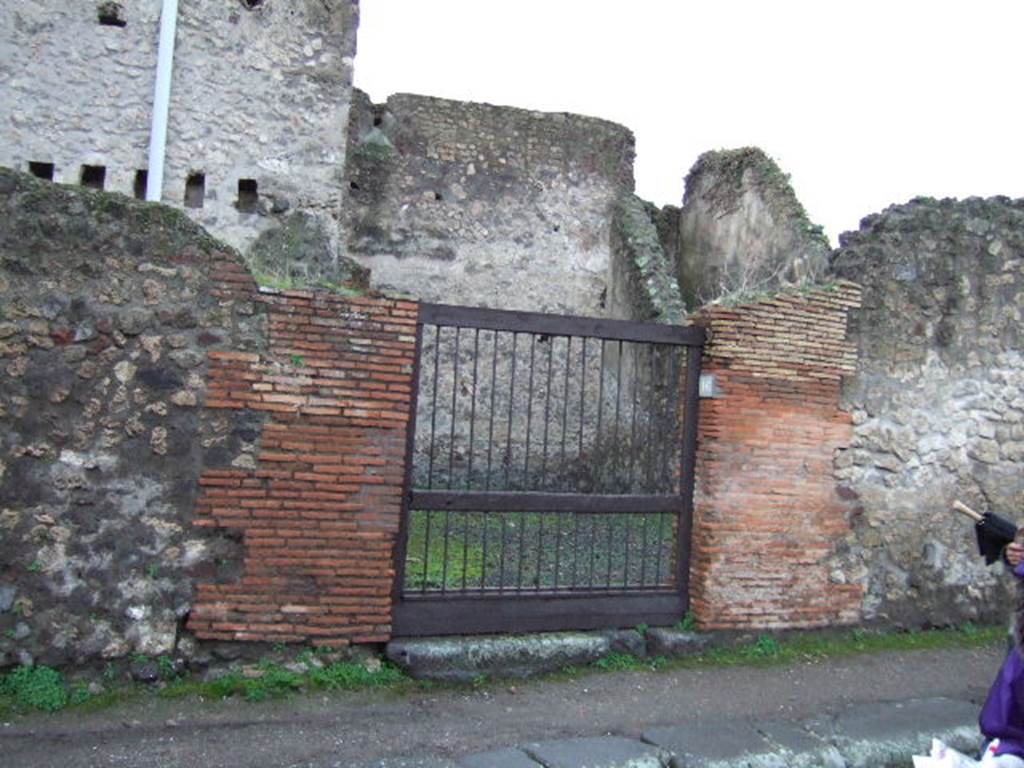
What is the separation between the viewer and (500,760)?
3842 millimetres

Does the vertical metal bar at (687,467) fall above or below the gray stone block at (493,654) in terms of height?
above

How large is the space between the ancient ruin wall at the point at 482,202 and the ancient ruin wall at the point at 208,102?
2.04m

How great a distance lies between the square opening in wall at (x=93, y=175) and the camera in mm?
9070

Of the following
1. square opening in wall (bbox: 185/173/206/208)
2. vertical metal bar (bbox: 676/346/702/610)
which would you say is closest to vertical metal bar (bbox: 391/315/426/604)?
vertical metal bar (bbox: 676/346/702/610)

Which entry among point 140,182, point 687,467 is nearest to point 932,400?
point 687,467

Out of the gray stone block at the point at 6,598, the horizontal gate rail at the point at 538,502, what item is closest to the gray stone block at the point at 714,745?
the horizontal gate rail at the point at 538,502

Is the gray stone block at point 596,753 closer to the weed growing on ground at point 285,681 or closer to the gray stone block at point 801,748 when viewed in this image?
the gray stone block at point 801,748

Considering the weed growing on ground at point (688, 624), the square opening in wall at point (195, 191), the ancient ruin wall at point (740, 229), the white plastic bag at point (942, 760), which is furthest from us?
the ancient ruin wall at point (740, 229)

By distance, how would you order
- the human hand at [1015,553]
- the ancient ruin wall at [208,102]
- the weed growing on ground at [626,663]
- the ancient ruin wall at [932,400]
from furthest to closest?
1. the ancient ruin wall at [208,102]
2. the ancient ruin wall at [932,400]
3. the weed growing on ground at [626,663]
4. the human hand at [1015,553]

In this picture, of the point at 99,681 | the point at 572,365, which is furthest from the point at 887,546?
the point at 572,365

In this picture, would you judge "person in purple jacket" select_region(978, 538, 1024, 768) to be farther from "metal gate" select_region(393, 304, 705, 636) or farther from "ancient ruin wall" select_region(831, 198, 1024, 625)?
"ancient ruin wall" select_region(831, 198, 1024, 625)

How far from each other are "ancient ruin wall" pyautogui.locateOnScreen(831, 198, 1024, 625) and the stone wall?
4041 mm

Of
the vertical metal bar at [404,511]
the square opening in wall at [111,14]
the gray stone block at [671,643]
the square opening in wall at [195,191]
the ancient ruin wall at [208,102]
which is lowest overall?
the gray stone block at [671,643]

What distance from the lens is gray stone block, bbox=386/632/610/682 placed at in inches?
186
